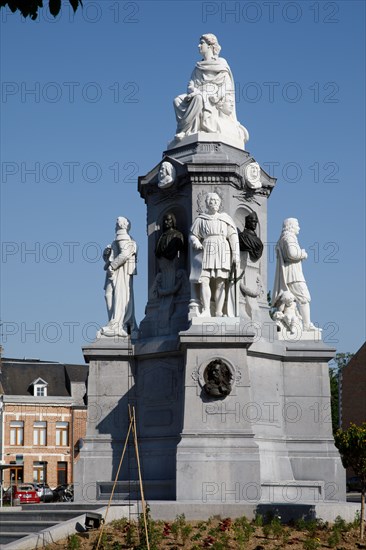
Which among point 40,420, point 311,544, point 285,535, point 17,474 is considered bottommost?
point 311,544

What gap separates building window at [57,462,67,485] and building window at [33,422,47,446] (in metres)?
2.06

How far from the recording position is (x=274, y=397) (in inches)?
1083

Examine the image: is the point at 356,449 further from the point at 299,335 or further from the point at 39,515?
the point at 39,515

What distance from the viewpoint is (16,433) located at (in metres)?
81.1

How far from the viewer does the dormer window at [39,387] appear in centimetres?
8294

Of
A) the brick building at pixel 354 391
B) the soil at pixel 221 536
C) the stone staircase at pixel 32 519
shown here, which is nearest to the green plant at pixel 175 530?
the soil at pixel 221 536

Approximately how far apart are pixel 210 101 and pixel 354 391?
39798mm

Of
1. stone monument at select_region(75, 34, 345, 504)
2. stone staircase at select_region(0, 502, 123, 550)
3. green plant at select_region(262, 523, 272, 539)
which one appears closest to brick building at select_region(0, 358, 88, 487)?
stone monument at select_region(75, 34, 345, 504)

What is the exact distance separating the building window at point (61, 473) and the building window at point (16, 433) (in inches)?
132

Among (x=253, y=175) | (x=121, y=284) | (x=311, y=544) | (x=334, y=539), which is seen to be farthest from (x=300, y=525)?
(x=253, y=175)

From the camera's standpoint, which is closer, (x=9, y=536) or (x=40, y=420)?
(x=9, y=536)

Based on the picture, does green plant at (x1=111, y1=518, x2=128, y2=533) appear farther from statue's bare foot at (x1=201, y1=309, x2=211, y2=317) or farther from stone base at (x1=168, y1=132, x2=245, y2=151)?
stone base at (x1=168, y1=132, x2=245, y2=151)

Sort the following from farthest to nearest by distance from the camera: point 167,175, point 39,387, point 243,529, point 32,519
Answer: point 39,387 → point 167,175 → point 32,519 → point 243,529

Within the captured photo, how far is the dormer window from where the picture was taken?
82.9m
